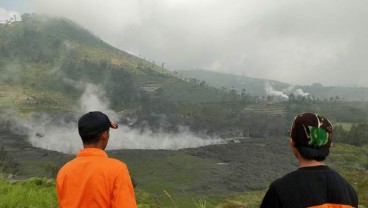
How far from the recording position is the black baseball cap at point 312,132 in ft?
12.1

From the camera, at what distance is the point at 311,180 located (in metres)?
3.62

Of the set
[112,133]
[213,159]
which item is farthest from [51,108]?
[213,159]

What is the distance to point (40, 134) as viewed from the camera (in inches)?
5012

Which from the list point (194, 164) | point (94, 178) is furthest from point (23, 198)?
point (194, 164)

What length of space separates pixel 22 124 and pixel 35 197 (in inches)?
5178

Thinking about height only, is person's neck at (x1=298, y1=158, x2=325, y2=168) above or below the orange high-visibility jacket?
above

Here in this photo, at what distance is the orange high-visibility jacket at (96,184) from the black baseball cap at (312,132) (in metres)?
1.91

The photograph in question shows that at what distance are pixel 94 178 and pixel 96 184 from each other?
7 centimetres

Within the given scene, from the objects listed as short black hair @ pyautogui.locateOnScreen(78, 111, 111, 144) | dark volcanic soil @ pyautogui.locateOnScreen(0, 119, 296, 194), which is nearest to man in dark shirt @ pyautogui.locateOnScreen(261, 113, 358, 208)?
short black hair @ pyautogui.locateOnScreen(78, 111, 111, 144)

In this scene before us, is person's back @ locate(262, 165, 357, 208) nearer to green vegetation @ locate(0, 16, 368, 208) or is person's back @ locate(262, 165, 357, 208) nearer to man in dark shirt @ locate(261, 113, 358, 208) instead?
man in dark shirt @ locate(261, 113, 358, 208)

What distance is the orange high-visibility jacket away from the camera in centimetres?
447

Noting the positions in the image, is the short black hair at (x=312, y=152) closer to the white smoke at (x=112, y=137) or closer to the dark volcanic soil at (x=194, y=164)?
the dark volcanic soil at (x=194, y=164)

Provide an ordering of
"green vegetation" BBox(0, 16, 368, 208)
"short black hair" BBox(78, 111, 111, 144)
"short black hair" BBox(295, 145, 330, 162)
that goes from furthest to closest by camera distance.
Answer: "green vegetation" BBox(0, 16, 368, 208)
"short black hair" BBox(78, 111, 111, 144)
"short black hair" BBox(295, 145, 330, 162)

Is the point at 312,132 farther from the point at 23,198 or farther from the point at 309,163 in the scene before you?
the point at 23,198
